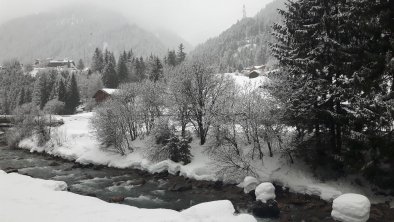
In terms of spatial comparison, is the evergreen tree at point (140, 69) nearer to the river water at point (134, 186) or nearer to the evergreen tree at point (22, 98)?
the evergreen tree at point (22, 98)

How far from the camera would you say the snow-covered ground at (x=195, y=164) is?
2638cm

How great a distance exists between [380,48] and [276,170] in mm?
13223

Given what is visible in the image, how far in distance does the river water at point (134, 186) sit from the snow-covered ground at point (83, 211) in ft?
19.1

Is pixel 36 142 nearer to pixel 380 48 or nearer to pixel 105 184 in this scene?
pixel 105 184

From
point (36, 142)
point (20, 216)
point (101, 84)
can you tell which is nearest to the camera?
point (20, 216)

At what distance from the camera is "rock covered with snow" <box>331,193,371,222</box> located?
20.6 m

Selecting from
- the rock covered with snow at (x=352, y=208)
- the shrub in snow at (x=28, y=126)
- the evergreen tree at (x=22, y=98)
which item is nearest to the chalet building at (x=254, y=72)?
the evergreen tree at (x=22, y=98)

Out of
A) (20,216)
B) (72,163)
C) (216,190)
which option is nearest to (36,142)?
(72,163)

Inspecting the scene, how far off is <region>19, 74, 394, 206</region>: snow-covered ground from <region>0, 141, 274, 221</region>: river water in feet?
3.79

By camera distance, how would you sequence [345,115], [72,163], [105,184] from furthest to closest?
1. [72,163]
2. [105,184]
3. [345,115]

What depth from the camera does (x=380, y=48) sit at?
21562 millimetres

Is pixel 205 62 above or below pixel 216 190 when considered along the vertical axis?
above

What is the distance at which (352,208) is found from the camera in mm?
20828

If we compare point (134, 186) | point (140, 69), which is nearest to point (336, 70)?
point (134, 186)
